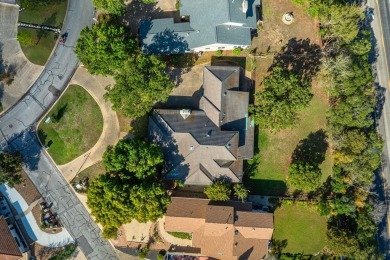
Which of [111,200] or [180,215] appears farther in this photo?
[180,215]

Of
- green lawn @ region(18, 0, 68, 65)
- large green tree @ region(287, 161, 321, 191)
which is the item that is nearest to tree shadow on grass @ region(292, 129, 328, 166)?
large green tree @ region(287, 161, 321, 191)

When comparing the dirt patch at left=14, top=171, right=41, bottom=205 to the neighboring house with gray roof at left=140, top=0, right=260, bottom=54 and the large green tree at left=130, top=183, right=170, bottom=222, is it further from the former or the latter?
the neighboring house with gray roof at left=140, top=0, right=260, bottom=54

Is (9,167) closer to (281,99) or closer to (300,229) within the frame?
(281,99)

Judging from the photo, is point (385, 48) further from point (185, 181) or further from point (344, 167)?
point (185, 181)

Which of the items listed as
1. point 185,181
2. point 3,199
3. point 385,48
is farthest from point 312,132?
point 3,199

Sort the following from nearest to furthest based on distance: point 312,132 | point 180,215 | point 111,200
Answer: point 111,200 → point 180,215 → point 312,132

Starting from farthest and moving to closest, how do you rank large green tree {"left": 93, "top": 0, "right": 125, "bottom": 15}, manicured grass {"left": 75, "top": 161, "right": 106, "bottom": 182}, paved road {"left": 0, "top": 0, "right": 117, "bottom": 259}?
manicured grass {"left": 75, "top": 161, "right": 106, "bottom": 182}
paved road {"left": 0, "top": 0, "right": 117, "bottom": 259}
large green tree {"left": 93, "top": 0, "right": 125, "bottom": 15}
